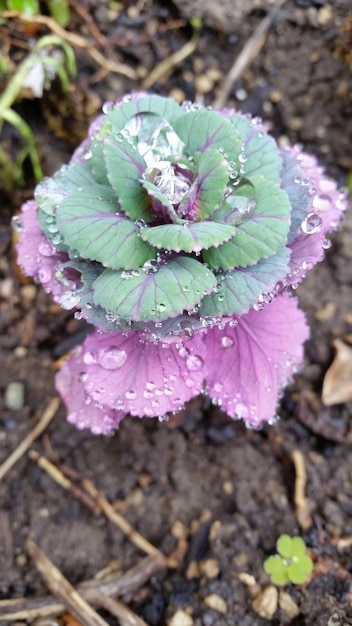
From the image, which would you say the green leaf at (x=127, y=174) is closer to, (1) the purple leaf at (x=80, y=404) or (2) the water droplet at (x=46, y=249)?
(2) the water droplet at (x=46, y=249)

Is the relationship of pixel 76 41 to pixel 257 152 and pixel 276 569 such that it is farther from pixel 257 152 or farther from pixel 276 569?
pixel 276 569

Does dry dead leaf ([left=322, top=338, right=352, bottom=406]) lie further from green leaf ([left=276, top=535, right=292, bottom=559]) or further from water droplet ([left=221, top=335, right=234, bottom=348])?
water droplet ([left=221, top=335, right=234, bottom=348])

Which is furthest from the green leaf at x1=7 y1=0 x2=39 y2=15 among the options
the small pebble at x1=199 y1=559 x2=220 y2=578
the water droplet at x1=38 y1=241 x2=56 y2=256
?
the small pebble at x1=199 y1=559 x2=220 y2=578

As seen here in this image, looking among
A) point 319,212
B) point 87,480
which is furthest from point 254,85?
point 87,480

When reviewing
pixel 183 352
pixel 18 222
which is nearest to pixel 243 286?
pixel 183 352

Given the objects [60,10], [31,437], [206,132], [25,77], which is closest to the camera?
[206,132]

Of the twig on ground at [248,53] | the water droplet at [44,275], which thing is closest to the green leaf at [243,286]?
the water droplet at [44,275]

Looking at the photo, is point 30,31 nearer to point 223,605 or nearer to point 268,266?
point 268,266
